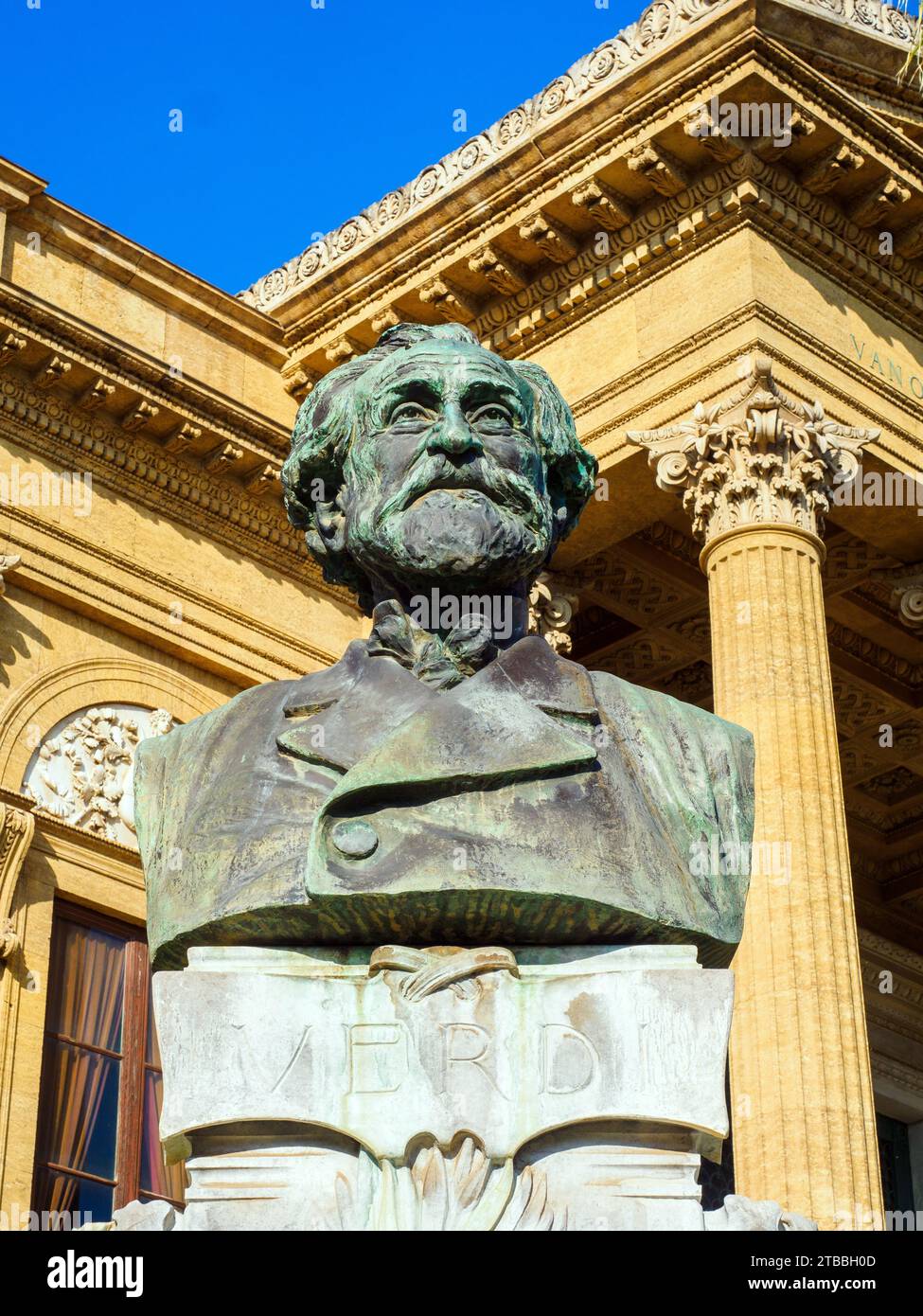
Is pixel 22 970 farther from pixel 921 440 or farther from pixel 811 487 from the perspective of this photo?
pixel 921 440

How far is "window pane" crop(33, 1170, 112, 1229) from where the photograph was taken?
45.7 feet

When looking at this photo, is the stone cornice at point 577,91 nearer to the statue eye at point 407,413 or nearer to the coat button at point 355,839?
the statue eye at point 407,413

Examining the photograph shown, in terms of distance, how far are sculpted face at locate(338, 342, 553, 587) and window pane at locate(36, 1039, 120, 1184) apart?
432 inches

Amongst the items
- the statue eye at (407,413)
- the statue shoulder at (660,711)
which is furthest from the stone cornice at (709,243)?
the statue shoulder at (660,711)

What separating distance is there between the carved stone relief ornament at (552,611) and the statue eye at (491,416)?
11.6m

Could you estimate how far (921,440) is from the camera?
15.8m

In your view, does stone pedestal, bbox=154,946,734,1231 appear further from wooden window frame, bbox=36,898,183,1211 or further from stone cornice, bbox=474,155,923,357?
stone cornice, bbox=474,155,923,357

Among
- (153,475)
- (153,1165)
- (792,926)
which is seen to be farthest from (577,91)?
(153,1165)

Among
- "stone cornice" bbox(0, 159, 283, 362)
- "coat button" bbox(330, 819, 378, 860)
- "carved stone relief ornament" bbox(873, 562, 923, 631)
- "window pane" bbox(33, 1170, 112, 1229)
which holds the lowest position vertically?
Answer: "coat button" bbox(330, 819, 378, 860)

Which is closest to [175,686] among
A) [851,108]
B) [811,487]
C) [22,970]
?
[22,970]

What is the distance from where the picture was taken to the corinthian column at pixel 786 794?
1182 cm

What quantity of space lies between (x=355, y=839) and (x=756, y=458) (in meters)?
11.1

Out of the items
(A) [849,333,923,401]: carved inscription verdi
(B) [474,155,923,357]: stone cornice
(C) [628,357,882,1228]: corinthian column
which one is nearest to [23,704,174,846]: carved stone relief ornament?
(B) [474,155,923,357]: stone cornice

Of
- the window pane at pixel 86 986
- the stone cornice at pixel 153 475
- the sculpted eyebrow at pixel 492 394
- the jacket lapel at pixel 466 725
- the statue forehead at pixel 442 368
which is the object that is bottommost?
the jacket lapel at pixel 466 725
